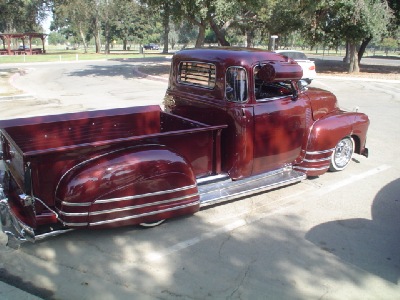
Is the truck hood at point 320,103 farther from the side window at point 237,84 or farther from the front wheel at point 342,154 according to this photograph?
the side window at point 237,84

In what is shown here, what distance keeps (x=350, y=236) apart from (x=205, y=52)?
277 centimetres

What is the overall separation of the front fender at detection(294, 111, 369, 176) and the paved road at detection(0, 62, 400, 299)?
0.30 metres

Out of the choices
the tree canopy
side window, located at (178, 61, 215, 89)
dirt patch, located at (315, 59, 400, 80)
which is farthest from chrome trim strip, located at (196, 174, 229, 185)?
dirt patch, located at (315, 59, 400, 80)

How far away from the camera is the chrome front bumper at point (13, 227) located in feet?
11.1

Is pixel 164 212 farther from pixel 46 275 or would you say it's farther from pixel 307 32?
pixel 307 32

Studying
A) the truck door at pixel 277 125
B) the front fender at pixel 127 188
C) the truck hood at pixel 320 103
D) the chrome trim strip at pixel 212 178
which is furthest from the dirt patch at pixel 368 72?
the front fender at pixel 127 188

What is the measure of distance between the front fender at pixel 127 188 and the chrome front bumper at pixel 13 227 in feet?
1.05

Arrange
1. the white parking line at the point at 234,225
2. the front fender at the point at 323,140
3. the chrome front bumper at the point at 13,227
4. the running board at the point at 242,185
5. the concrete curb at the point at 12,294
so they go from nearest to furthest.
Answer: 1. the concrete curb at the point at 12,294
2. the chrome front bumper at the point at 13,227
3. the white parking line at the point at 234,225
4. the running board at the point at 242,185
5. the front fender at the point at 323,140

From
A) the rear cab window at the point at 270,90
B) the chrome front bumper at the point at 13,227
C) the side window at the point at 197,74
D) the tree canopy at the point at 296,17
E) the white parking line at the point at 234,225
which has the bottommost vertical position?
the white parking line at the point at 234,225

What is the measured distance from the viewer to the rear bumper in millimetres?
3373

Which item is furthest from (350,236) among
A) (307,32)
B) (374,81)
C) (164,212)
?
(307,32)

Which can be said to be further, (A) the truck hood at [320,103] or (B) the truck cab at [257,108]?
(A) the truck hood at [320,103]

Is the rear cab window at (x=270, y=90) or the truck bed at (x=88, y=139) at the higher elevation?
the rear cab window at (x=270, y=90)

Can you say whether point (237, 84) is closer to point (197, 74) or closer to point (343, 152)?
point (197, 74)
